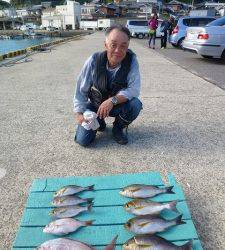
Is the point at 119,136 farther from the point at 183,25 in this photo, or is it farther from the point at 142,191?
the point at 183,25

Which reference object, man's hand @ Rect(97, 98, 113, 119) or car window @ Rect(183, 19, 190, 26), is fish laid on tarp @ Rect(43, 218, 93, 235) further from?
car window @ Rect(183, 19, 190, 26)

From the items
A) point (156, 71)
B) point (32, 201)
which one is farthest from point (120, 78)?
point (156, 71)

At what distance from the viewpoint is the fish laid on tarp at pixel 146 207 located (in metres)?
3.00

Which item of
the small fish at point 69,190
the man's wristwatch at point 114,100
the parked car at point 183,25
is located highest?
the man's wristwatch at point 114,100

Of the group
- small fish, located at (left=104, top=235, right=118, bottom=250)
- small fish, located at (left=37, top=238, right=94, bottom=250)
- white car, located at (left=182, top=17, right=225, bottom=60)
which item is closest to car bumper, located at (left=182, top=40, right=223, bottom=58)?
white car, located at (left=182, top=17, right=225, bottom=60)

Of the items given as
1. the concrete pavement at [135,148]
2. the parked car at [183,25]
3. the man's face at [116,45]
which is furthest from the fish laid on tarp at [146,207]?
the parked car at [183,25]

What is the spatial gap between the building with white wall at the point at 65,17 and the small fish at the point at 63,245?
9833 cm

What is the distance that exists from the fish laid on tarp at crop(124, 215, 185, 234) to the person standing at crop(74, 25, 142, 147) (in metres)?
1.85

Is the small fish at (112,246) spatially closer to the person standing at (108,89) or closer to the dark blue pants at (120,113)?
the person standing at (108,89)

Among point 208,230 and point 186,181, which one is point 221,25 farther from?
point 208,230

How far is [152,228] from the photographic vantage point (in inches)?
109

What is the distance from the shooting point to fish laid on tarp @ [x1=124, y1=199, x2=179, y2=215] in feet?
9.83

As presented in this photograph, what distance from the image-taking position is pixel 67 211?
3023mm

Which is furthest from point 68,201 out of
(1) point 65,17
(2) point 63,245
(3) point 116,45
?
(1) point 65,17
